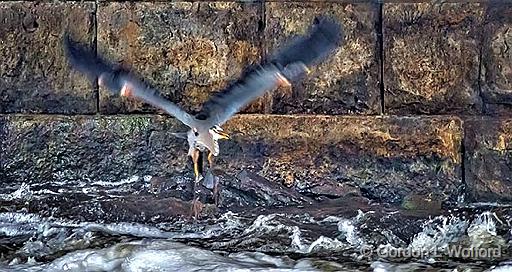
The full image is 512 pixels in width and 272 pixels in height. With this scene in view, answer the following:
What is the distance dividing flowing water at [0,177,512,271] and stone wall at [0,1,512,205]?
15 cm

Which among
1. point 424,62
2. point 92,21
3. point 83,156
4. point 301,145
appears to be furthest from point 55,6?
point 424,62

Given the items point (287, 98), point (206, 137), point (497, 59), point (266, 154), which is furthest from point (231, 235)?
point (497, 59)

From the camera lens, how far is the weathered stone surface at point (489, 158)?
17.1ft

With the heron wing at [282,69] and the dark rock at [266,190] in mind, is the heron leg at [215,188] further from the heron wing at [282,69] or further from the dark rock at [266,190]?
the heron wing at [282,69]

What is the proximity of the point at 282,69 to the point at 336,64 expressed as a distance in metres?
1.07

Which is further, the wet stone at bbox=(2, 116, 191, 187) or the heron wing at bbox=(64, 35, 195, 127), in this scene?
the wet stone at bbox=(2, 116, 191, 187)

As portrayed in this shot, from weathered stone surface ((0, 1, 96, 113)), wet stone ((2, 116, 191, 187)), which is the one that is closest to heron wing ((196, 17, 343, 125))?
A: wet stone ((2, 116, 191, 187))

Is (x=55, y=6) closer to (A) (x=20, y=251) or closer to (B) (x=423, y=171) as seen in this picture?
(A) (x=20, y=251)

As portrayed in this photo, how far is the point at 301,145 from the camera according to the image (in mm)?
5348

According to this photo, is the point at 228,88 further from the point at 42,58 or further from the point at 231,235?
the point at 42,58

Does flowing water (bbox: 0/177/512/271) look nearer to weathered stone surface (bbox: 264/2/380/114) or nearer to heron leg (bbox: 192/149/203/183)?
heron leg (bbox: 192/149/203/183)

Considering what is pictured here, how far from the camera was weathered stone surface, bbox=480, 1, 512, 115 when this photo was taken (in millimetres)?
5148

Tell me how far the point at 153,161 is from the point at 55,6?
854 mm

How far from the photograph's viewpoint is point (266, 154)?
5391 millimetres
